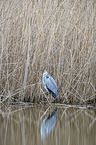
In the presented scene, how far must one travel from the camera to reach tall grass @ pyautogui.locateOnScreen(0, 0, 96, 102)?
142 inches

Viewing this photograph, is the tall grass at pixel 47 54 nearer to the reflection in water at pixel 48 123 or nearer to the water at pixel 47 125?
the water at pixel 47 125

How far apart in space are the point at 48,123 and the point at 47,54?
1.30 metres

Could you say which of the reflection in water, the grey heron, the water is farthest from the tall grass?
the reflection in water

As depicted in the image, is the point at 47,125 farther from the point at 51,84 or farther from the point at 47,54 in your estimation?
the point at 47,54

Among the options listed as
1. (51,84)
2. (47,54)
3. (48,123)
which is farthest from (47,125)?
(47,54)

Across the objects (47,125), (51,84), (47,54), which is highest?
(47,54)

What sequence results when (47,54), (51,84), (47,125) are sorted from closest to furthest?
(47,125), (51,84), (47,54)

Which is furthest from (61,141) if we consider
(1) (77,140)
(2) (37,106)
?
(2) (37,106)

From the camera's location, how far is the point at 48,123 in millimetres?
2592

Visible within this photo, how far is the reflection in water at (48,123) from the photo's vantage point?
7.45 ft

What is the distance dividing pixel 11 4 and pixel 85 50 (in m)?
1.22

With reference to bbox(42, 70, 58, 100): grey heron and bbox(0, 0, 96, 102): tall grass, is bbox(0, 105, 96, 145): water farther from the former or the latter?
bbox(0, 0, 96, 102): tall grass

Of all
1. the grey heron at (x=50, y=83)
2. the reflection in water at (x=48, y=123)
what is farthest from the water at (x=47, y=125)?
the grey heron at (x=50, y=83)

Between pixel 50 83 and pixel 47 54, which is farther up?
pixel 47 54
